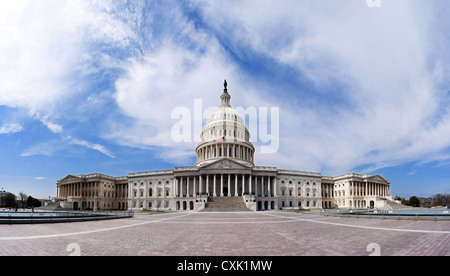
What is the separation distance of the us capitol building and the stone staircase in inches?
243

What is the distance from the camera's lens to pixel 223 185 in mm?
82375

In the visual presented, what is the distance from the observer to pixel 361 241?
13.4m

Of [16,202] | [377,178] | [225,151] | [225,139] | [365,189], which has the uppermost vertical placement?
[225,139]

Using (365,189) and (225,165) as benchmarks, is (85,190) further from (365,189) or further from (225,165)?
(365,189)

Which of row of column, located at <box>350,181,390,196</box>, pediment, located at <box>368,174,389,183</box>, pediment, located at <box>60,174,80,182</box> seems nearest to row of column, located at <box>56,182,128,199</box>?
pediment, located at <box>60,174,80,182</box>

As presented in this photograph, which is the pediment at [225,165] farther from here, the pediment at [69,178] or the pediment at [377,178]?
the pediment at [69,178]

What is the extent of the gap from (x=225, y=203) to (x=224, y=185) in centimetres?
1903

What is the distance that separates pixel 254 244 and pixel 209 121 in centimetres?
9342

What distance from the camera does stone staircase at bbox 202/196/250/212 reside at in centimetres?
5877

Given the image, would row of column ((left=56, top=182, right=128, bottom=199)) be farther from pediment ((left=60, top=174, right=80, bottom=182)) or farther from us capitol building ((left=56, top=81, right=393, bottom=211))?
pediment ((left=60, top=174, right=80, bottom=182))

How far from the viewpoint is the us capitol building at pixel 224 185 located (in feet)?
257

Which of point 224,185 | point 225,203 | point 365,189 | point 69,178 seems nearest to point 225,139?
point 224,185

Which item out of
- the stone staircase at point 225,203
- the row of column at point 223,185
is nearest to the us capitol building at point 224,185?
the row of column at point 223,185
